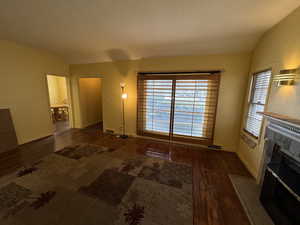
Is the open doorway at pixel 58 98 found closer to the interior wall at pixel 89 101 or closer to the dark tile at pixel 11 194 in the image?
the interior wall at pixel 89 101

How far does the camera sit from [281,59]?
175cm

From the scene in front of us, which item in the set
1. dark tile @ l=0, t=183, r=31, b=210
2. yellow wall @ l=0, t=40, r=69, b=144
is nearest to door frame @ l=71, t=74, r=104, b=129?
yellow wall @ l=0, t=40, r=69, b=144

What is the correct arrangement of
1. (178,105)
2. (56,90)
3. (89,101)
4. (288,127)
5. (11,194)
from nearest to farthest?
(288,127)
(11,194)
(178,105)
(89,101)
(56,90)

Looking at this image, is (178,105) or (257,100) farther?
(178,105)

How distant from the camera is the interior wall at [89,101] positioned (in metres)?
4.69

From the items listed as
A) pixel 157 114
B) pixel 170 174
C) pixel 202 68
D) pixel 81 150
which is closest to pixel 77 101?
pixel 81 150

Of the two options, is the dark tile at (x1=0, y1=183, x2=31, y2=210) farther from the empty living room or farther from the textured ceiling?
the textured ceiling

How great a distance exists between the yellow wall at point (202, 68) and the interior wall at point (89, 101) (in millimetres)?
905

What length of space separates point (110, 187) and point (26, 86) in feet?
12.1

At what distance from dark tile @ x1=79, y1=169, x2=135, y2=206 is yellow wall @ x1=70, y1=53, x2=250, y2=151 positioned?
1988 mm

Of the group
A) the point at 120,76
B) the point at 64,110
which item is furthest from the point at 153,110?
the point at 64,110

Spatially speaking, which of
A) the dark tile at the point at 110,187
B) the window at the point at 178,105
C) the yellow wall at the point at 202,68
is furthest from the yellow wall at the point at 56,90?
the dark tile at the point at 110,187

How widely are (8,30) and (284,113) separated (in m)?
5.05

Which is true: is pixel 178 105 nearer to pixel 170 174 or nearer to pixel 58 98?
pixel 170 174
